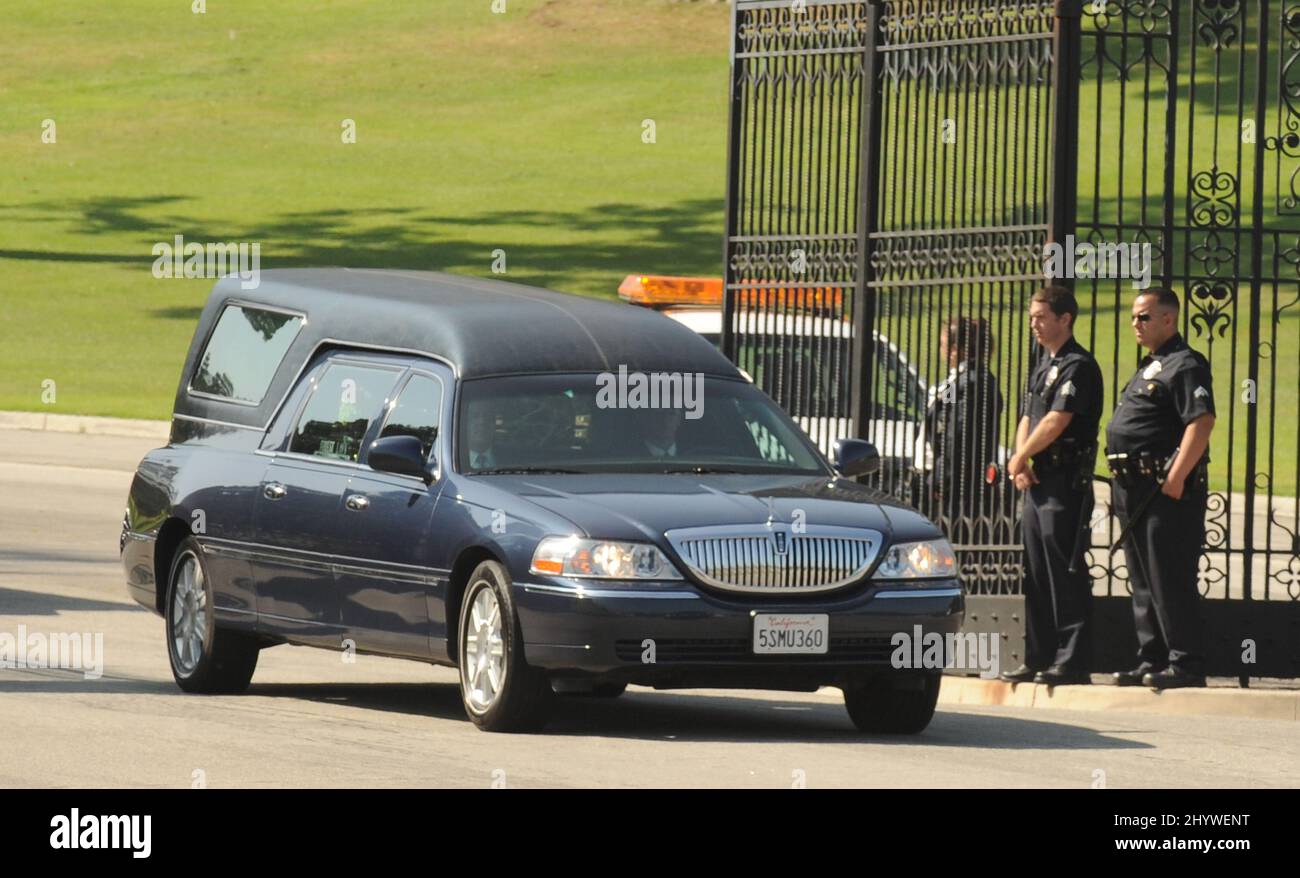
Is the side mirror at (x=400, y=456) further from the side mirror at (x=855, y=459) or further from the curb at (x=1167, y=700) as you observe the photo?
the curb at (x=1167, y=700)

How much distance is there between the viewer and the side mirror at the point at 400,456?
11039 mm

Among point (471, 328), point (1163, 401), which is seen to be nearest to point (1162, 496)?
point (1163, 401)

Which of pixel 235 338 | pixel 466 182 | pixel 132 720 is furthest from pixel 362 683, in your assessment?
pixel 466 182

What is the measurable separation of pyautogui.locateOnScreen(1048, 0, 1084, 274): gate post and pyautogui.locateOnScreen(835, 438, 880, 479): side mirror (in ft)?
7.08

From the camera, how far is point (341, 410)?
476 inches

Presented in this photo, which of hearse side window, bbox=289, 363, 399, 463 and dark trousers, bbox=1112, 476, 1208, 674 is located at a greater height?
hearse side window, bbox=289, 363, 399, 463

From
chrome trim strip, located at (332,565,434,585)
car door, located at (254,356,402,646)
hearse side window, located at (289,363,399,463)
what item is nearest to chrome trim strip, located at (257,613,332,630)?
car door, located at (254,356,402,646)

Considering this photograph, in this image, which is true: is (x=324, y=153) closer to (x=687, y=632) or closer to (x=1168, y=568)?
(x=1168, y=568)

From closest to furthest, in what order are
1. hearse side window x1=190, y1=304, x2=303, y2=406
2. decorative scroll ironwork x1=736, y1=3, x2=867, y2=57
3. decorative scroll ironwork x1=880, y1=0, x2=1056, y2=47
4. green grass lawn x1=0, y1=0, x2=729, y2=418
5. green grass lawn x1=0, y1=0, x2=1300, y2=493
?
hearse side window x1=190, y1=304, x2=303, y2=406
decorative scroll ironwork x1=880, y1=0, x2=1056, y2=47
decorative scroll ironwork x1=736, y1=3, x2=867, y2=57
green grass lawn x1=0, y1=0, x2=1300, y2=493
green grass lawn x1=0, y1=0, x2=729, y2=418

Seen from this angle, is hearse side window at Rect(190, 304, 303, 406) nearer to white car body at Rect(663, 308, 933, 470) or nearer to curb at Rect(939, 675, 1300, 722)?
white car body at Rect(663, 308, 933, 470)

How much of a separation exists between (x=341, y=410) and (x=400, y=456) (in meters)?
1.16

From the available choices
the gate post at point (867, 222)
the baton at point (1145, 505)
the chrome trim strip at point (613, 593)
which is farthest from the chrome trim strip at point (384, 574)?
the gate post at point (867, 222)

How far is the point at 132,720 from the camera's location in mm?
10883

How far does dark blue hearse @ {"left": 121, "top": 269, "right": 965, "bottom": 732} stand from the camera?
10312 millimetres
